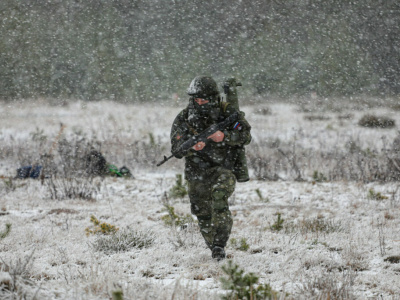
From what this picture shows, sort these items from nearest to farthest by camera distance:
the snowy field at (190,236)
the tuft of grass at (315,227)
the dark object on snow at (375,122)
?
the snowy field at (190,236), the tuft of grass at (315,227), the dark object on snow at (375,122)

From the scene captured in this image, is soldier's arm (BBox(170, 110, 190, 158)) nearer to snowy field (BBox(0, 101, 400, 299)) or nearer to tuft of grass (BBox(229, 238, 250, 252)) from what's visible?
snowy field (BBox(0, 101, 400, 299))

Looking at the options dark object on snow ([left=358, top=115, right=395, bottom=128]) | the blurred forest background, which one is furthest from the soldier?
the blurred forest background

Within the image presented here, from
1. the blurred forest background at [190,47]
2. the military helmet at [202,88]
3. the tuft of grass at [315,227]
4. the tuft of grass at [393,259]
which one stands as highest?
the blurred forest background at [190,47]

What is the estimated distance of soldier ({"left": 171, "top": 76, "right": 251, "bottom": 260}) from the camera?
4.11 m

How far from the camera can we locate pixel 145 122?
57.0 feet

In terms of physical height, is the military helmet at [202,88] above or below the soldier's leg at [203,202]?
above

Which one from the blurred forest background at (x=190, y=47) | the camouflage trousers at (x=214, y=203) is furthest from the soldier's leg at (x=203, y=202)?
the blurred forest background at (x=190, y=47)

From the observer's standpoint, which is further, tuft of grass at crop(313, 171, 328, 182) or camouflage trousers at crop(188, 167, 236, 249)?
tuft of grass at crop(313, 171, 328, 182)

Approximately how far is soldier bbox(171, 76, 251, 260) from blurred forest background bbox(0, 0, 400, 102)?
78.3ft

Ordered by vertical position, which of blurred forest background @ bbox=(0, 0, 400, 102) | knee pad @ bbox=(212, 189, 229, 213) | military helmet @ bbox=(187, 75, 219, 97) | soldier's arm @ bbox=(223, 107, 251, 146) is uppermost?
blurred forest background @ bbox=(0, 0, 400, 102)

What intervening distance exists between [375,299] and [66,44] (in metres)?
39.1

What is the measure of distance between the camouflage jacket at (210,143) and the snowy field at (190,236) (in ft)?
2.79

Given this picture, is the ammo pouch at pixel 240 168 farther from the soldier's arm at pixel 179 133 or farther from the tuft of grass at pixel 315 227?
the tuft of grass at pixel 315 227

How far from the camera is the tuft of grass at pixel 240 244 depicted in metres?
4.53
